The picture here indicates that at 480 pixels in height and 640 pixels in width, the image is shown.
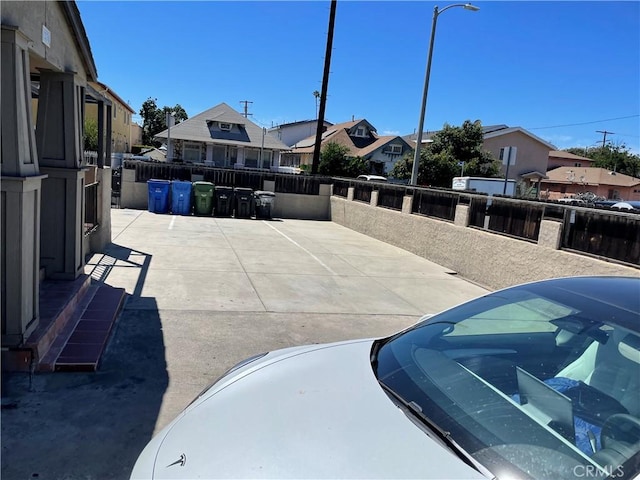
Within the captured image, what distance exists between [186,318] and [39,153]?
2525mm

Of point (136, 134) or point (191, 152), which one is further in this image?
point (136, 134)

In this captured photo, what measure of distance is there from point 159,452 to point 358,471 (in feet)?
2.87

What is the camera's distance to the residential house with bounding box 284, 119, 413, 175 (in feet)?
145

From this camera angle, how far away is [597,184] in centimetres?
5075

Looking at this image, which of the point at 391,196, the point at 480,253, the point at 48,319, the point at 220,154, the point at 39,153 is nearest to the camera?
the point at 48,319

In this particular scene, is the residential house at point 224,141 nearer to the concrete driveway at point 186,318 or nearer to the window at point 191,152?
the window at point 191,152

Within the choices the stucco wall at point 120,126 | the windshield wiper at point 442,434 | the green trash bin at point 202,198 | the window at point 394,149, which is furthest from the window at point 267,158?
the windshield wiper at point 442,434

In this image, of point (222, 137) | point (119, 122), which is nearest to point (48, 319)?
point (222, 137)

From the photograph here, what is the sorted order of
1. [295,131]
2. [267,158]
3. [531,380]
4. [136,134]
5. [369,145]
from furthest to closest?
[136,134], [295,131], [369,145], [267,158], [531,380]

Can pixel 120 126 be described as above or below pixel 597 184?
above

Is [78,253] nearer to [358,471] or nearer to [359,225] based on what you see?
[358,471]

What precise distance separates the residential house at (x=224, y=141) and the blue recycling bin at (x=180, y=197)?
72.6 feet

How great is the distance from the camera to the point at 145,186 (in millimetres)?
17312

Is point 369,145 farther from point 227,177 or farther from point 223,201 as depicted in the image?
point 223,201
